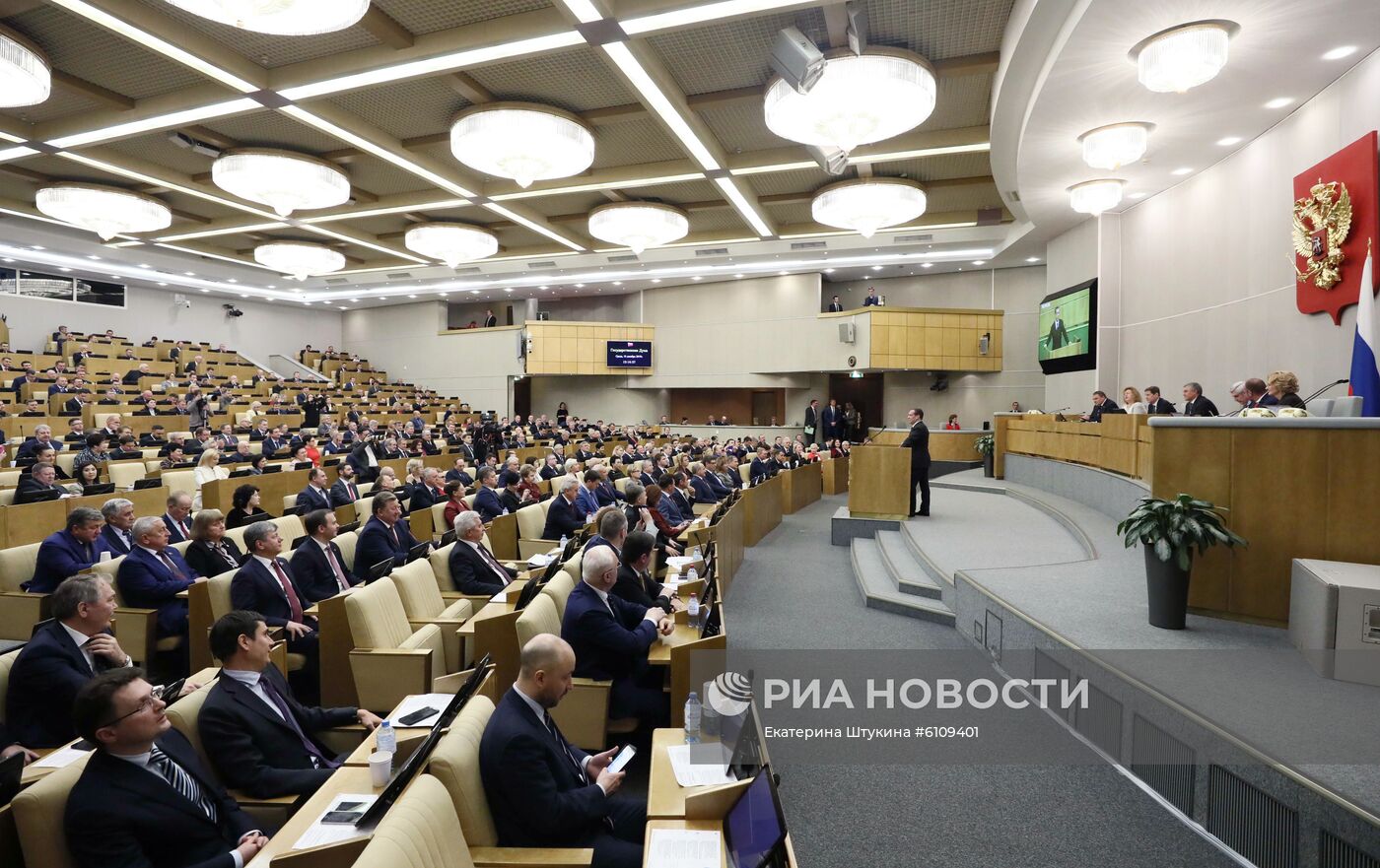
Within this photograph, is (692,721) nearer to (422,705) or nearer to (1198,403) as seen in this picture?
(422,705)

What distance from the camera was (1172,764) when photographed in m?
2.96

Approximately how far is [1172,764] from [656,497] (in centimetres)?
489

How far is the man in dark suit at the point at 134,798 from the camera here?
6.17 feet

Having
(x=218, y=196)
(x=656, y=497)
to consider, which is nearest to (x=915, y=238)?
(x=656, y=497)

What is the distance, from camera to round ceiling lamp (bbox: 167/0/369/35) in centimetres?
443

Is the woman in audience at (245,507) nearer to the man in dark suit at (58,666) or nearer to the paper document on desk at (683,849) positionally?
the man in dark suit at (58,666)

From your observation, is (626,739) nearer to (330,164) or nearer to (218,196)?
(330,164)

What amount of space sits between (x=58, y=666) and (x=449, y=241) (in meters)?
11.0

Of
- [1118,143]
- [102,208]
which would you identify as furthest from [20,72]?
[1118,143]

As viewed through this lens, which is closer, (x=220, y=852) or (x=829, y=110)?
(x=220, y=852)

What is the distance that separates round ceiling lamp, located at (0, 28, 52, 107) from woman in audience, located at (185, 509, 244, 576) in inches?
179

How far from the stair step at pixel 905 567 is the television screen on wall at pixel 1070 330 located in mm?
5484

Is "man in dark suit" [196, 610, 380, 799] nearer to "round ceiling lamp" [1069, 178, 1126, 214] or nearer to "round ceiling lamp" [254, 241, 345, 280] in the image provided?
"round ceiling lamp" [1069, 178, 1126, 214]

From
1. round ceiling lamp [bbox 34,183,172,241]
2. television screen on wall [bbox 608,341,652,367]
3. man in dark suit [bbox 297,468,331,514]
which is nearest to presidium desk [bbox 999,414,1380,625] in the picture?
man in dark suit [bbox 297,468,331,514]
